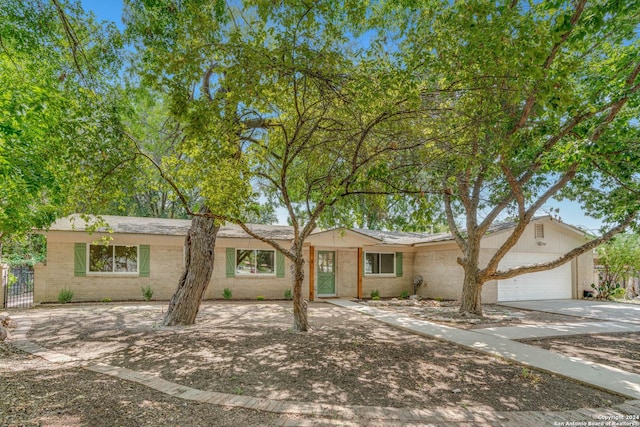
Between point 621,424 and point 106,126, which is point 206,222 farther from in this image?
point 621,424

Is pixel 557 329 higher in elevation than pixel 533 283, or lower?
lower

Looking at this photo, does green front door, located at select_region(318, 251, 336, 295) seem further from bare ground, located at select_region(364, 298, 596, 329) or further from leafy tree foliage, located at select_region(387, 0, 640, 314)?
leafy tree foliage, located at select_region(387, 0, 640, 314)

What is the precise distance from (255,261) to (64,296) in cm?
697

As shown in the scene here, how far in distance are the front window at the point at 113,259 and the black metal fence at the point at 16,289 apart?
2327 millimetres

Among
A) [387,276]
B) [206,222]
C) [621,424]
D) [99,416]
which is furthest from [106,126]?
[387,276]

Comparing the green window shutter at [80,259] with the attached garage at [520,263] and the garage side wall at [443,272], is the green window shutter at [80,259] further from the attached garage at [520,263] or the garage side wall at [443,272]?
the garage side wall at [443,272]

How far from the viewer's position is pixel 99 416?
3602 mm

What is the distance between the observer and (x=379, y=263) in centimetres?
1752

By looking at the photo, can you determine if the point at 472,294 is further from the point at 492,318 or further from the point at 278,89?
the point at 278,89

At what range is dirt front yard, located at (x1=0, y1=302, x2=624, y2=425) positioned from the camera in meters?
4.18

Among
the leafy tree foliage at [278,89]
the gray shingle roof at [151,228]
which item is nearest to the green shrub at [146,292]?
the gray shingle roof at [151,228]

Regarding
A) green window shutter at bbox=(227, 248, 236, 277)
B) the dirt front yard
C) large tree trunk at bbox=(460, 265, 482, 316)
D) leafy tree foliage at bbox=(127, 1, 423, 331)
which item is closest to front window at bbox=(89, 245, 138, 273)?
green window shutter at bbox=(227, 248, 236, 277)

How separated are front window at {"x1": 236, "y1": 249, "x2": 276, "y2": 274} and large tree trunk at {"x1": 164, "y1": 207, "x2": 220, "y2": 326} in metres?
6.37

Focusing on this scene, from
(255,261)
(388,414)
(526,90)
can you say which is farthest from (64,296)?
(526,90)
